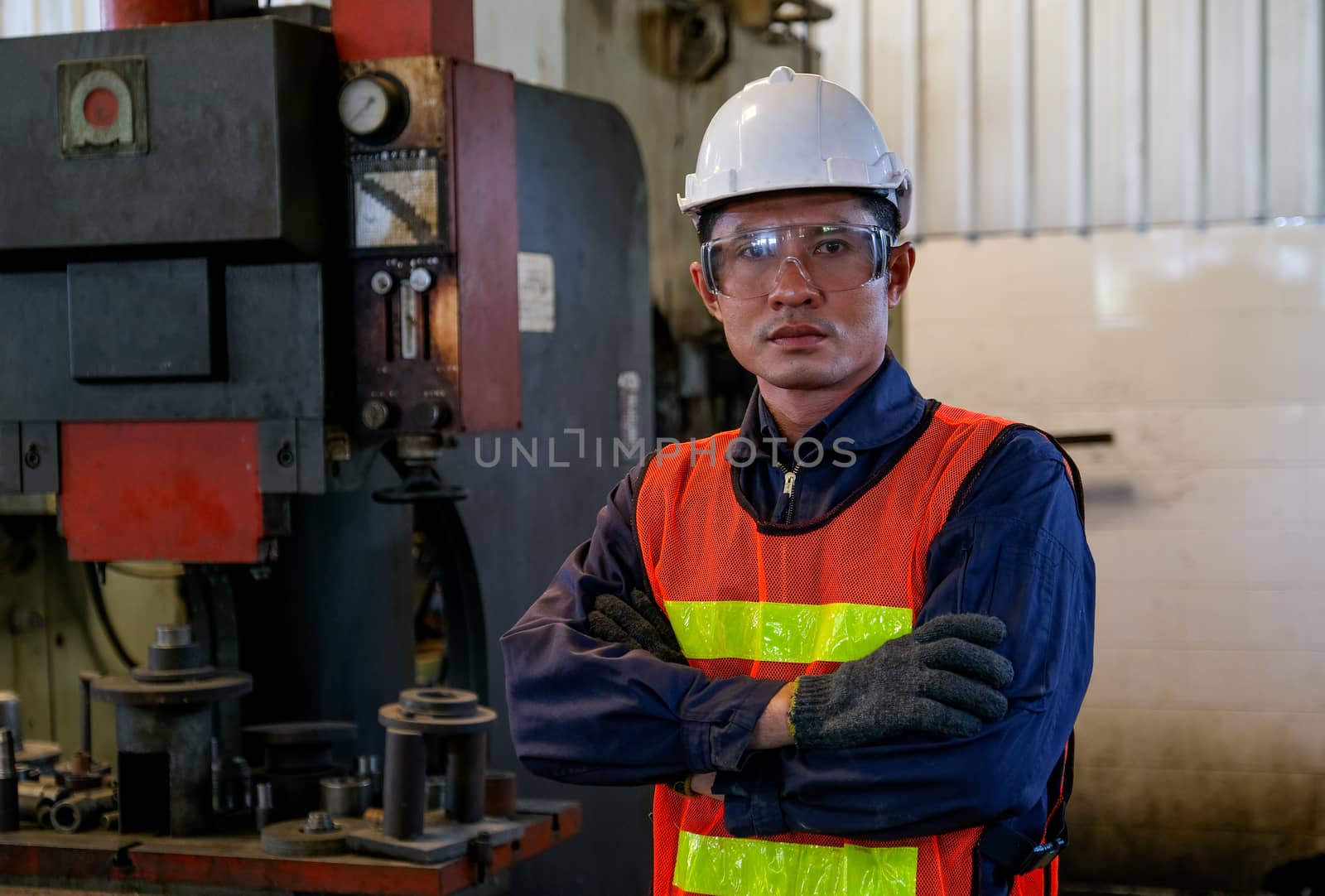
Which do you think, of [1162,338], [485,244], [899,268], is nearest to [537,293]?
[485,244]

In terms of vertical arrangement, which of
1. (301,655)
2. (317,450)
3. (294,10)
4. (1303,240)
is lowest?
(301,655)

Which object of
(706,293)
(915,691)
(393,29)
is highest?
(393,29)

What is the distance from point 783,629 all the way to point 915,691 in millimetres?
198

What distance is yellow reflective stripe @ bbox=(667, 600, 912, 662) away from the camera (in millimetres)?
1355

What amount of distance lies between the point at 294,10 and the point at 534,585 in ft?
3.73

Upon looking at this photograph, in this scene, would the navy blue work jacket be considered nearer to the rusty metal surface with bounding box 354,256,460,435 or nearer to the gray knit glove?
the gray knit glove

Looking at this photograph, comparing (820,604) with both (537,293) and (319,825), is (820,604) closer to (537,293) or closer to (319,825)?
(319,825)

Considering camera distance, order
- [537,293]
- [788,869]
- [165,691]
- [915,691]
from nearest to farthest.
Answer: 1. [915,691]
2. [788,869]
3. [165,691]
4. [537,293]

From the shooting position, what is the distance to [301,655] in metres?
2.48

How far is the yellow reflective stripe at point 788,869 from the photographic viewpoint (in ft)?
4.33

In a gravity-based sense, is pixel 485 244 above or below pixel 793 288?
above

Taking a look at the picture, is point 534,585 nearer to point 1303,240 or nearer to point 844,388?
point 844,388

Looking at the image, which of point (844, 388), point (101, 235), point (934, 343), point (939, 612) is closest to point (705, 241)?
point (844, 388)

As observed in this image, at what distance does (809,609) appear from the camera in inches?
54.8
